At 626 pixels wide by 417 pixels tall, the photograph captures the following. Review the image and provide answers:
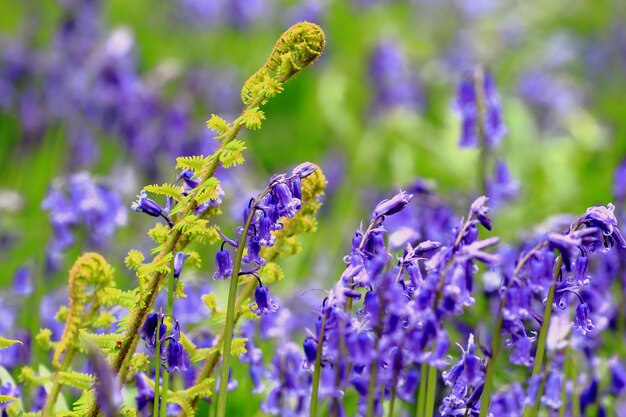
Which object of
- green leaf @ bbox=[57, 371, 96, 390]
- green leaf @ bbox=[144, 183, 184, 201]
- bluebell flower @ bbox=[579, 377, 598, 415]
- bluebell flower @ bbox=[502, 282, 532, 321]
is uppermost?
bluebell flower @ bbox=[579, 377, 598, 415]

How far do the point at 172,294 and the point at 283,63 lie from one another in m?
0.64

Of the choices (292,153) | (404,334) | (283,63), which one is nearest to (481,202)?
(404,334)

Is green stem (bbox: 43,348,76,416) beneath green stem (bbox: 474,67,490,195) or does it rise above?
beneath

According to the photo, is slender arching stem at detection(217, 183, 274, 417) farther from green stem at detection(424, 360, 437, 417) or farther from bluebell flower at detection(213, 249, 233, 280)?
green stem at detection(424, 360, 437, 417)

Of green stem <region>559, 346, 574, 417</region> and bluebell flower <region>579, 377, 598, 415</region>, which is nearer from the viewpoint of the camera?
green stem <region>559, 346, 574, 417</region>

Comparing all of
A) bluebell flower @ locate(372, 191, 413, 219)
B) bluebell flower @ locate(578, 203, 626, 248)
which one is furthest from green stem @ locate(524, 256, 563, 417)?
bluebell flower @ locate(372, 191, 413, 219)

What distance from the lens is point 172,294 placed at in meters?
2.52

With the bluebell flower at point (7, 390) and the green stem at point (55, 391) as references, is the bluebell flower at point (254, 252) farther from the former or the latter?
the bluebell flower at point (7, 390)

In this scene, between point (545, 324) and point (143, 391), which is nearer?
point (545, 324)

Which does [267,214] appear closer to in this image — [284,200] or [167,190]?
[284,200]

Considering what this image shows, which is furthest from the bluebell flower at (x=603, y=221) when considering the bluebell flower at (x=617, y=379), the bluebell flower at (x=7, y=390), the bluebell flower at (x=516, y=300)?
the bluebell flower at (x=7, y=390)

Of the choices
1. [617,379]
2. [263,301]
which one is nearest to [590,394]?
[617,379]

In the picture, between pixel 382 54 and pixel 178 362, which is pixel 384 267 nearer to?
pixel 178 362

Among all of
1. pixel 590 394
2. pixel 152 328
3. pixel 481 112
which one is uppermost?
pixel 481 112
